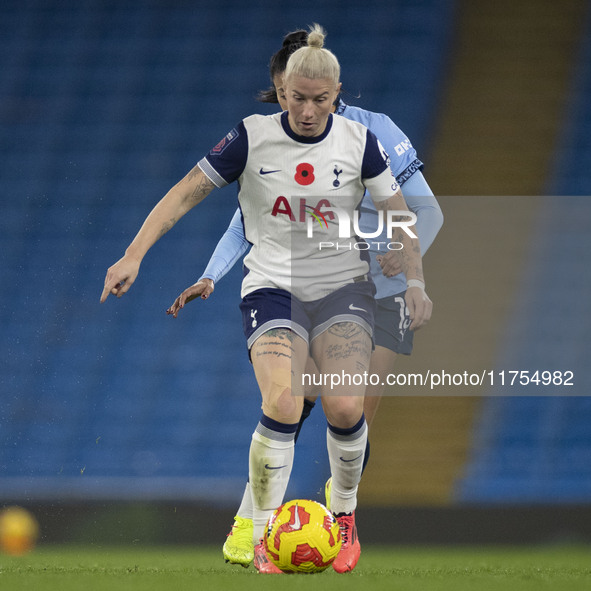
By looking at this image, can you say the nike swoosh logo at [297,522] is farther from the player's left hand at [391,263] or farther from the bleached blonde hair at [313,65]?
the bleached blonde hair at [313,65]

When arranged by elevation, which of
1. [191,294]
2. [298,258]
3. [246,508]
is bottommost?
[246,508]

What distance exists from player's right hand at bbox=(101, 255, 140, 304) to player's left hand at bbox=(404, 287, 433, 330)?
0.86 m

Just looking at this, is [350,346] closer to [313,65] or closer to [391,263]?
[391,263]

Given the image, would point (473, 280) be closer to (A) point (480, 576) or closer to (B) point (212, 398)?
(B) point (212, 398)

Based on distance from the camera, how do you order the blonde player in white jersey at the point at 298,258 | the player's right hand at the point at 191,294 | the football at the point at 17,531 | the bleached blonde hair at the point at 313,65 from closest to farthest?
1. the bleached blonde hair at the point at 313,65
2. the blonde player in white jersey at the point at 298,258
3. the player's right hand at the point at 191,294
4. the football at the point at 17,531

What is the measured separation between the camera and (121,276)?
3.01 meters

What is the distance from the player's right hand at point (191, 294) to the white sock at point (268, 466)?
49 centimetres

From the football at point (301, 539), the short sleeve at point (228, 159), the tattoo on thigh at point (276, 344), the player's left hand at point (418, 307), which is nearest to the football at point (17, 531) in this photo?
the football at point (301, 539)

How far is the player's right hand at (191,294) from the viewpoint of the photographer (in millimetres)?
3434

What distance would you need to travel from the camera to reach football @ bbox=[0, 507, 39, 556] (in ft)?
16.8

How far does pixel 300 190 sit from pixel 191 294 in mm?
521

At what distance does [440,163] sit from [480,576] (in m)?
4.06

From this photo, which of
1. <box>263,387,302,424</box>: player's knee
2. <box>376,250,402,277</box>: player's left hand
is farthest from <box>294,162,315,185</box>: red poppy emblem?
<box>263,387,302,424</box>: player's knee

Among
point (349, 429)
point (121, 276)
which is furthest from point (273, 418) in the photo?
point (121, 276)
